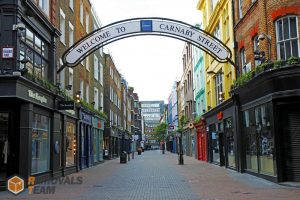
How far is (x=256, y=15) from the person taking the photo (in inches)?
778

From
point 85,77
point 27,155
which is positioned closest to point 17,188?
point 27,155

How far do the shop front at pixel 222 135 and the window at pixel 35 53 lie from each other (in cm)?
1093

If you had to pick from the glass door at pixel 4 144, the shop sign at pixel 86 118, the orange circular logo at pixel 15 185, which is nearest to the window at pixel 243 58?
the shop sign at pixel 86 118

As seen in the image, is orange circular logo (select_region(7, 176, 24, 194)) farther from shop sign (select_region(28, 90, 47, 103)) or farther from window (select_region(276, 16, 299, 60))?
window (select_region(276, 16, 299, 60))

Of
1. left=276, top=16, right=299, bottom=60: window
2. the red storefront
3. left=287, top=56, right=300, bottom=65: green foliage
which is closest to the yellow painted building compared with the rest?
the red storefront

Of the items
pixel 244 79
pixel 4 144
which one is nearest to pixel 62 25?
pixel 4 144

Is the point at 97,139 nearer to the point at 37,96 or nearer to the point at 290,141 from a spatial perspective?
the point at 37,96

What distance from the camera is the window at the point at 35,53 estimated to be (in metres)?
17.2

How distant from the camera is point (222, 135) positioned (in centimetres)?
2961

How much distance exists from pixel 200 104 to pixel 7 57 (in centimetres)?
2918

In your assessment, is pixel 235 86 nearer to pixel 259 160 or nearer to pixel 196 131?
pixel 259 160

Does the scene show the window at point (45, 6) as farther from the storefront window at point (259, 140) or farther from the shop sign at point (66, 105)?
the storefront window at point (259, 140)

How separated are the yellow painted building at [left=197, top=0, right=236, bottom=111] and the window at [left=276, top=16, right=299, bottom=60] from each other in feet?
25.3

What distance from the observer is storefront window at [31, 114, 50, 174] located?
17.9m
